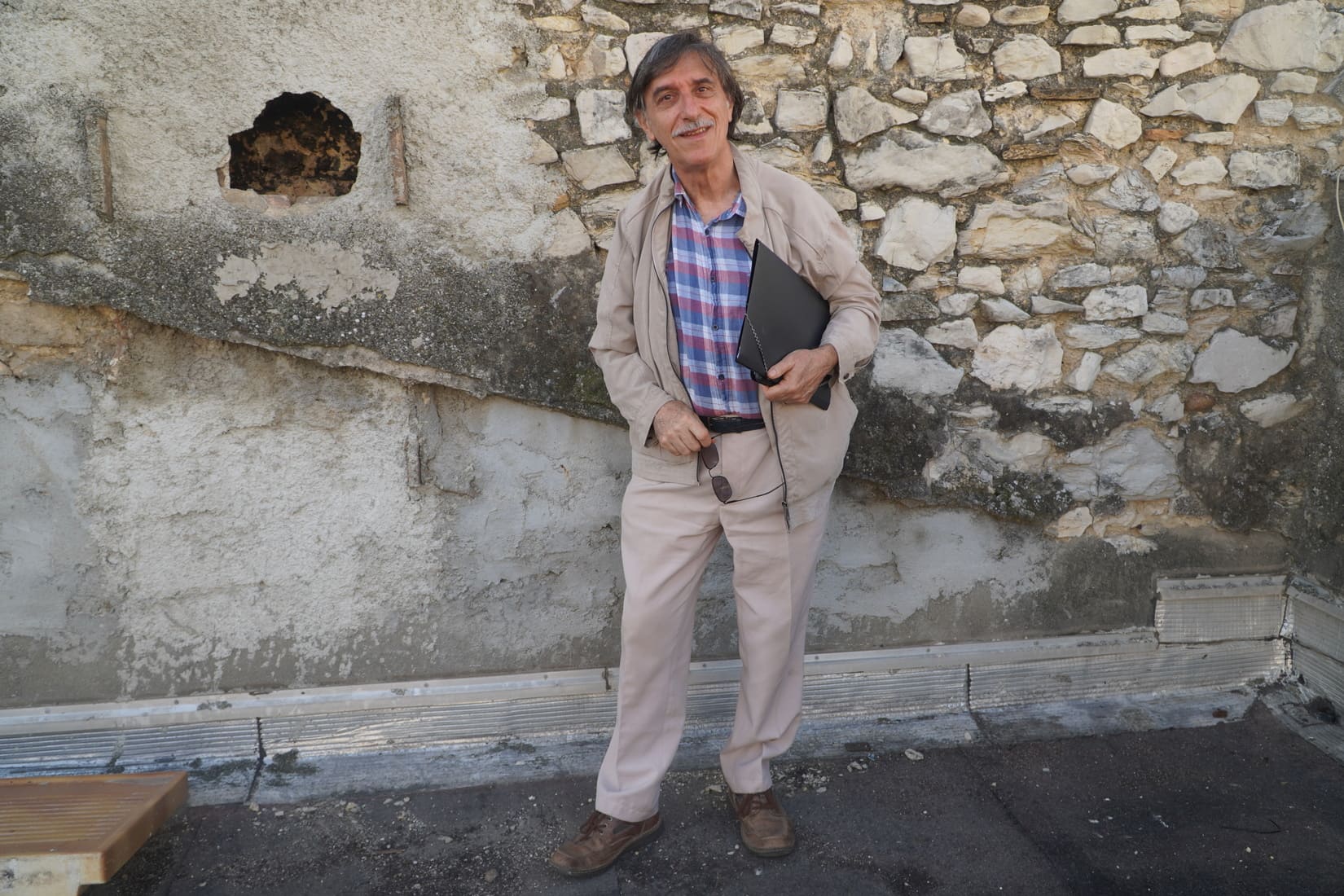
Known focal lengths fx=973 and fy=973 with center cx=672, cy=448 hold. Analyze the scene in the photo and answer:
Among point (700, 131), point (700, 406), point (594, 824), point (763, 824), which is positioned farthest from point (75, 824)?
point (700, 131)

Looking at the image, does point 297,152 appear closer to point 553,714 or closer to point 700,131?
point 700,131

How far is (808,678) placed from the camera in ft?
10.2

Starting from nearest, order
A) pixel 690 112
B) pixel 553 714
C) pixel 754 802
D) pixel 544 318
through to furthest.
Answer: pixel 690 112
pixel 754 802
pixel 544 318
pixel 553 714

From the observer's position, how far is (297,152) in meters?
2.79

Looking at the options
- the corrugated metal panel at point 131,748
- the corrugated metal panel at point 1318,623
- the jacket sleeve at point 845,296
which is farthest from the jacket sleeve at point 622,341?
the corrugated metal panel at point 1318,623

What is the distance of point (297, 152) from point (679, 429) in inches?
57.6

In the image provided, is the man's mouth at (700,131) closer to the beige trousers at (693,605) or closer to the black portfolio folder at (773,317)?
the black portfolio folder at (773,317)

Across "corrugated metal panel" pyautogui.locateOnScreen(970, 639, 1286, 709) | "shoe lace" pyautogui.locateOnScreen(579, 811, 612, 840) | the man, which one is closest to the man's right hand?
the man

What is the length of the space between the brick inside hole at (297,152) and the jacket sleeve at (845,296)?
134cm

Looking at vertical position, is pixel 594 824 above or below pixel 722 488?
below

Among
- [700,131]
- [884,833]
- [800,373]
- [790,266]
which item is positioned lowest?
[884,833]

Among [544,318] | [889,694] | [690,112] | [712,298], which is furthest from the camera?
[889,694]

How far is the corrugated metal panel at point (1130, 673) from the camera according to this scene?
3.21m

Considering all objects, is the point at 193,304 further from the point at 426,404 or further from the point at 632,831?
the point at 632,831
